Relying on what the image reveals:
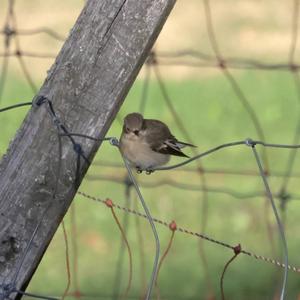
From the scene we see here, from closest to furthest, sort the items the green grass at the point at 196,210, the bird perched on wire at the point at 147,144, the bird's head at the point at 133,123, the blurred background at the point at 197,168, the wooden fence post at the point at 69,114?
the wooden fence post at the point at 69,114, the bird's head at the point at 133,123, the bird perched on wire at the point at 147,144, the blurred background at the point at 197,168, the green grass at the point at 196,210

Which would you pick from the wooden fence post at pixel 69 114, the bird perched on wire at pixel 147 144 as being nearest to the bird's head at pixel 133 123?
the bird perched on wire at pixel 147 144

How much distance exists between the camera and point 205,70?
11516 millimetres

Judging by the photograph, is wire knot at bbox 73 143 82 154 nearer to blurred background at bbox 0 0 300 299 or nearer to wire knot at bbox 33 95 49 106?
wire knot at bbox 33 95 49 106

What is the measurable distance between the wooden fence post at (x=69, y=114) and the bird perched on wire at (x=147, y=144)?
1.73 metres

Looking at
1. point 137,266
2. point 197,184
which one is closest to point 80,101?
point 137,266

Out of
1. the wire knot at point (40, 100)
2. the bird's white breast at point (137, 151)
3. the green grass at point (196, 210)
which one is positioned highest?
the green grass at point (196, 210)

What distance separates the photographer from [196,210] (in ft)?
25.2

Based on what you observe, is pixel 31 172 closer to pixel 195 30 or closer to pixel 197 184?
pixel 197 184

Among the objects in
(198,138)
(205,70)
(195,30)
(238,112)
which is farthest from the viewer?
(195,30)

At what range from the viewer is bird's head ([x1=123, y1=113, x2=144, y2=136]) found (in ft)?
15.5

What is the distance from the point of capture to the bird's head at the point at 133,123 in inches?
186

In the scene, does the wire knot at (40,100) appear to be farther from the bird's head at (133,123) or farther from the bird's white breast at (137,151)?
the bird's white breast at (137,151)

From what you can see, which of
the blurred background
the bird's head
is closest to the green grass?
the blurred background

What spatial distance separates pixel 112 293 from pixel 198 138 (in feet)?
10.5
